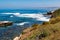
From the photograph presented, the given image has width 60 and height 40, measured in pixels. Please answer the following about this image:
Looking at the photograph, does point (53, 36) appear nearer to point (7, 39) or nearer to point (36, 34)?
point (36, 34)

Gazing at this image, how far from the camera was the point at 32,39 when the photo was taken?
35.2 ft

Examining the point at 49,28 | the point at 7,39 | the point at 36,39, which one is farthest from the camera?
the point at 7,39

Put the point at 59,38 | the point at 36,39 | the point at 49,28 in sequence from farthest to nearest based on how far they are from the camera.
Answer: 1. the point at 49,28
2. the point at 36,39
3. the point at 59,38

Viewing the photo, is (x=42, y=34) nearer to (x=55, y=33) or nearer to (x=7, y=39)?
(x=55, y=33)

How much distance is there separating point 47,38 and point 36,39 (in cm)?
60

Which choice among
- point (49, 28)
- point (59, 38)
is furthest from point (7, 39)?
point (59, 38)

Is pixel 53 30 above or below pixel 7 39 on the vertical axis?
above

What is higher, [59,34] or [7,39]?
[59,34]

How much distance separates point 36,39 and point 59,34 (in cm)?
123

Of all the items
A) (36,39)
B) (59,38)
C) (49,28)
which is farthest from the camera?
(49,28)

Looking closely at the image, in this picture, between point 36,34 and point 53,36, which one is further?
point 36,34

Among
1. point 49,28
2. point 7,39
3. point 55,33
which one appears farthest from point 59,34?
point 7,39

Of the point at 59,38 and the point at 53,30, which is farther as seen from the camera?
the point at 53,30

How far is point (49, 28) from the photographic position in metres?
11.3
